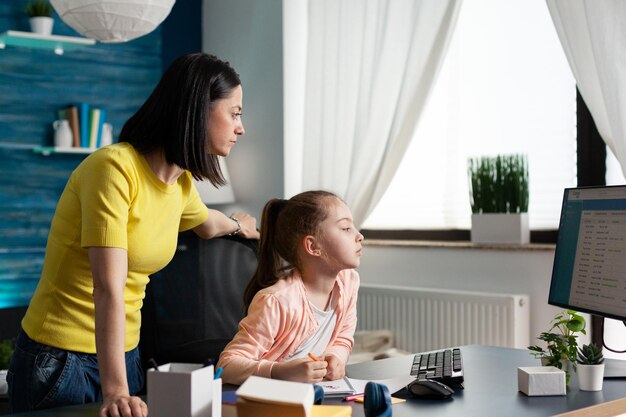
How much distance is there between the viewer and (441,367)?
5.65 ft

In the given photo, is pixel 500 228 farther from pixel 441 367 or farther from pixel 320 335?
pixel 441 367

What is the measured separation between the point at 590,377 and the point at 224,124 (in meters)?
0.87

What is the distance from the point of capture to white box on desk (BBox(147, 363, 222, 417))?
1.22 metres

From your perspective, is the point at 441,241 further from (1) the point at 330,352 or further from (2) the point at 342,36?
(1) the point at 330,352

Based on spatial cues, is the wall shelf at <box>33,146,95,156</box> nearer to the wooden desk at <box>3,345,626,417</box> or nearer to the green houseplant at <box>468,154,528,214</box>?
the green houseplant at <box>468,154,528,214</box>

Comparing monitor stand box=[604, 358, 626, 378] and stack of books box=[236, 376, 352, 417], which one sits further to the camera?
monitor stand box=[604, 358, 626, 378]

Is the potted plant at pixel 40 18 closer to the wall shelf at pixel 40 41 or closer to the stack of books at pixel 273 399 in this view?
the wall shelf at pixel 40 41

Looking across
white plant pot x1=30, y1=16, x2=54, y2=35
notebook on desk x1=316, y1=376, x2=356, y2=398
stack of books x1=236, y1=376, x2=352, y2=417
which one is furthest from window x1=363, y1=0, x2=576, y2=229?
stack of books x1=236, y1=376, x2=352, y2=417

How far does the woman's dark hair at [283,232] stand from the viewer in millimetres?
2010

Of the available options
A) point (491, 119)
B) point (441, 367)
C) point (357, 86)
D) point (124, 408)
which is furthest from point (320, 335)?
point (357, 86)

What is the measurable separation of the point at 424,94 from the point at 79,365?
229cm

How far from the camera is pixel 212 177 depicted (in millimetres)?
1705

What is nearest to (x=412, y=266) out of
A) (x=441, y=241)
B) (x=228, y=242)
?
(x=441, y=241)

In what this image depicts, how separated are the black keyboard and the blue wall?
115 inches
